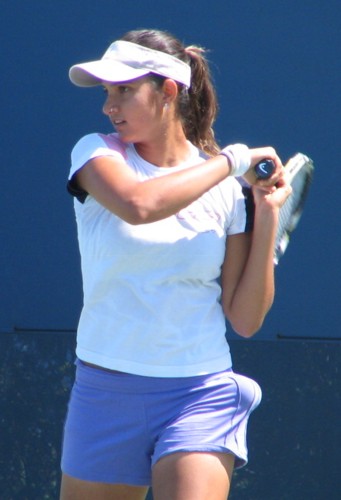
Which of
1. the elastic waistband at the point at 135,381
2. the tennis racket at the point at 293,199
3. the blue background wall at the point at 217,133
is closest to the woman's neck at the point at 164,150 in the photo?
the tennis racket at the point at 293,199

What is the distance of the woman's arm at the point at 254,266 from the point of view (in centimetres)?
292

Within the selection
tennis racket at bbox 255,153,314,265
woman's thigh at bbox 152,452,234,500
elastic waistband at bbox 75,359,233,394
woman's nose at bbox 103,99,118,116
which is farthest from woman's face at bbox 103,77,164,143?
woman's thigh at bbox 152,452,234,500

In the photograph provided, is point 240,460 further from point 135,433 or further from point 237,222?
point 237,222

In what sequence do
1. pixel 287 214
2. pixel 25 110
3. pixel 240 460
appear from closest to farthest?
1. pixel 240 460
2. pixel 287 214
3. pixel 25 110

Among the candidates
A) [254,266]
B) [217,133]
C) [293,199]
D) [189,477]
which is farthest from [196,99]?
[217,133]

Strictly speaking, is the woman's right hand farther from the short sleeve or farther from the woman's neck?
the short sleeve

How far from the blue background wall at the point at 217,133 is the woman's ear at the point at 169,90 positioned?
1391 mm

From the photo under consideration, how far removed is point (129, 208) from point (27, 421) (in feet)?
6.51

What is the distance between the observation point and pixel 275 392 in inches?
176

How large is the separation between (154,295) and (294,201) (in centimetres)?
61

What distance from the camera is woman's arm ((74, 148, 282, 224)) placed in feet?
8.71

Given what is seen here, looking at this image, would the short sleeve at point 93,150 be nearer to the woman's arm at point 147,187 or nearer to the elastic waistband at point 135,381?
the woman's arm at point 147,187

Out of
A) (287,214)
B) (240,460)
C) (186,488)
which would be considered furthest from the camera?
(287,214)

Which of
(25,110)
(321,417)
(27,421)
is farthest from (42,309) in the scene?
(321,417)
